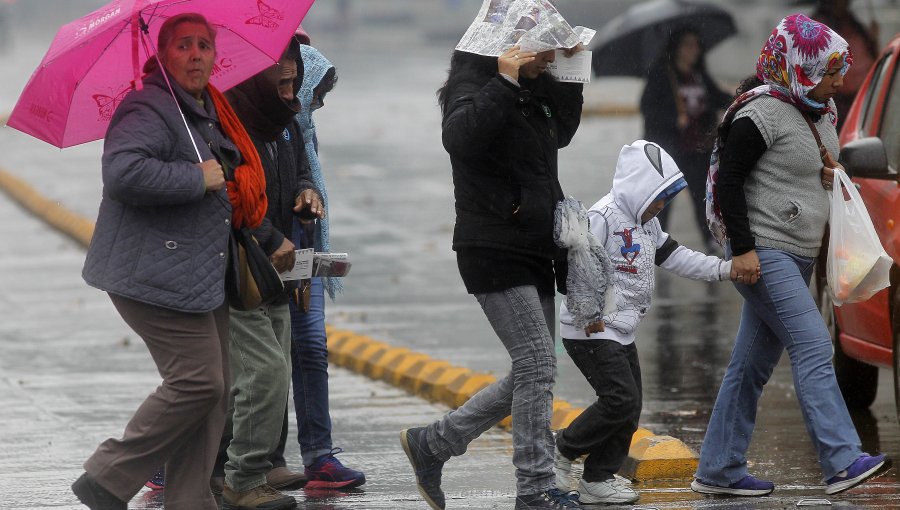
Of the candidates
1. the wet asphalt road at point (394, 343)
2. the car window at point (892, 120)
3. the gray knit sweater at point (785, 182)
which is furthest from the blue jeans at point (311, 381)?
the car window at point (892, 120)

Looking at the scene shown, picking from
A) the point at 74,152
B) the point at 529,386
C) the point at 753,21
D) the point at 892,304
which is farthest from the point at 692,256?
the point at 753,21

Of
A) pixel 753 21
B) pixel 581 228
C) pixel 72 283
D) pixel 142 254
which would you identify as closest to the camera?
pixel 142 254

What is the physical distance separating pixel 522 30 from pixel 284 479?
208 cm

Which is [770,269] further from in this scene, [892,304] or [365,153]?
[365,153]

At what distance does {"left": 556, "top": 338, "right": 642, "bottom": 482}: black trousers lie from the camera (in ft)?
19.3

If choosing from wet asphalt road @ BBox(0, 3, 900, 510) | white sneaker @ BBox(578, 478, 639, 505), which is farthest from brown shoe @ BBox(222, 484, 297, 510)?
white sneaker @ BBox(578, 478, 639, 505)

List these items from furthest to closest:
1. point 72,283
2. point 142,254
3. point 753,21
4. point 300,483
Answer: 1. point 753,21
2. point 72,283
3. point 300,483
4. point 142,254

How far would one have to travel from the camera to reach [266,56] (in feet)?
19.6

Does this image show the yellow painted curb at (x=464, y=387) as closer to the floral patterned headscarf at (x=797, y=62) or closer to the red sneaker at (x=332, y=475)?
the red sneaker at (x=332, y=475)

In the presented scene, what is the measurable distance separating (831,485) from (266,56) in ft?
8.48

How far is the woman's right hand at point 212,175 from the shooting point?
17.3 ft

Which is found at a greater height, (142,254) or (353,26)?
(353,26)

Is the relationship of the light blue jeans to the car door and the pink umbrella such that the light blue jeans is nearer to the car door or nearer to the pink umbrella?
the pink umbrella

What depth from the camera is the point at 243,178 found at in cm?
554
